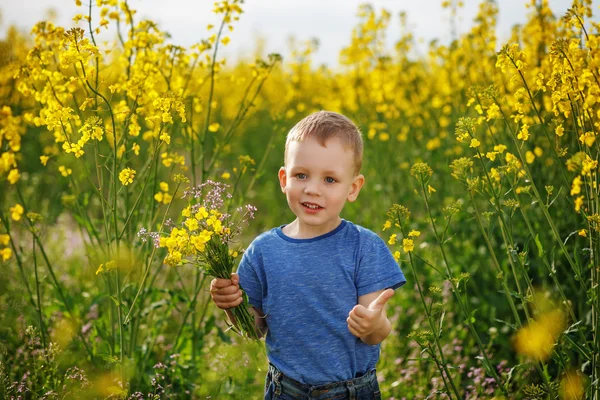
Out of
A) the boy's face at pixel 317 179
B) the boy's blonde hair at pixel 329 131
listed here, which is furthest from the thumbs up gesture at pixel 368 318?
the boy's blonde hair at pixel 329 131

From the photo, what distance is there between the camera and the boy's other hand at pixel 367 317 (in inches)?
74.8

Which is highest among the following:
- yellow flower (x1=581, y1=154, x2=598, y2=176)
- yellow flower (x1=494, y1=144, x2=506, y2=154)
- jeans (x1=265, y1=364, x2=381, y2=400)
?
yellow flower (x1=494, y1=144, x2=506, y2=154)

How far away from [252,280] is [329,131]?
1.85 ft

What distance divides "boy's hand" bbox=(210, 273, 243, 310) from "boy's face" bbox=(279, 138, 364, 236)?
302 millimetres

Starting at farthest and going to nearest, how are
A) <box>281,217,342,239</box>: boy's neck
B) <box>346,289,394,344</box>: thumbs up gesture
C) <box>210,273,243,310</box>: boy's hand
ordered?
<box>281,217,342,239</box>: boy's neck < <box>210,273,243,310</box>: boy's hand < <box>346,289,394,344</box>: thumbs up gesture

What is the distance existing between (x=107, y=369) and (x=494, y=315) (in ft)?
6.73

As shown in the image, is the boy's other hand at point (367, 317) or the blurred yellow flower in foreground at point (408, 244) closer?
the boy's other hand at point (367, 317)

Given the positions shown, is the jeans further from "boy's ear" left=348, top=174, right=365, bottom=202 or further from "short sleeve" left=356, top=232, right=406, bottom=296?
"boy's ear" left=348, top=174, right=365, bottom=202

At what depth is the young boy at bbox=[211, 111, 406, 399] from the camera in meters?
2.09

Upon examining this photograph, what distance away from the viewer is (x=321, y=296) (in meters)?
2.12

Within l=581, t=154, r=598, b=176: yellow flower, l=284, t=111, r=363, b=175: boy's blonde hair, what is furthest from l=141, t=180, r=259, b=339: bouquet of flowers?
l=581, t=154, r=598, b=176: yellow flower

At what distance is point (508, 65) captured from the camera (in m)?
2.31

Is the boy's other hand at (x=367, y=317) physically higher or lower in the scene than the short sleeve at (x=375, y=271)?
lower

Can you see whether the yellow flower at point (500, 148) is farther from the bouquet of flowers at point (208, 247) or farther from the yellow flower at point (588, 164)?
the bouquet of flowers at point (208, 247)
